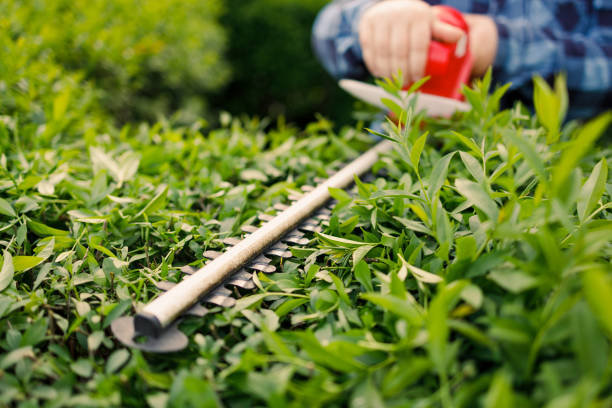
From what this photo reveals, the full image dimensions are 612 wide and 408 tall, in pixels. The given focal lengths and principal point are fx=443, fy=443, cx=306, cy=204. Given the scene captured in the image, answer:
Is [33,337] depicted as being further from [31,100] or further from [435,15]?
[435,15]

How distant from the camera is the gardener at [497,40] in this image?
4.51ft

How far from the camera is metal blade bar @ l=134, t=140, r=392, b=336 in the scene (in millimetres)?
661

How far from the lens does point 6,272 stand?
2.55 ft

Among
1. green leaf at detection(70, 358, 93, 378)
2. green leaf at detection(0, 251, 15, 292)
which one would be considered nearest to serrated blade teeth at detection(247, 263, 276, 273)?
green leaf at detection(70, 358, 93, 378)

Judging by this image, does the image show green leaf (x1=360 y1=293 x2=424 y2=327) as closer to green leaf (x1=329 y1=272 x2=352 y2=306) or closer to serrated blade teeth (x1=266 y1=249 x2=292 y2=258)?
green leaf (x1=329 y1=272 x2=352 y2=306)

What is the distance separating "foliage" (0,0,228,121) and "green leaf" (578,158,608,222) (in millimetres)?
1463

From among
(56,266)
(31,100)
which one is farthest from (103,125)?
(56,266)

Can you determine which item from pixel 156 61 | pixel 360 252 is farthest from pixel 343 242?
pixel 156 61

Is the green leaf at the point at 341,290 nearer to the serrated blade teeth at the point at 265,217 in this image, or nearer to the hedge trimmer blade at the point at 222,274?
the hedge trimmer blade at the point at 222,274

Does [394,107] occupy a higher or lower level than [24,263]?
higher

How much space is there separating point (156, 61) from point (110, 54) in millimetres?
1212

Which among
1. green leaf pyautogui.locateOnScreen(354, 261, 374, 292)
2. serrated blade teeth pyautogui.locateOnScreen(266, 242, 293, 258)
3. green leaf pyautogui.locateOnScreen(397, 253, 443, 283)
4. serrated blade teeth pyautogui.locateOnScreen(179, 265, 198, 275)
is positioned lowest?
serrated blade teeth pyautogui.locateOnScreen(266, 242, 293, 258)

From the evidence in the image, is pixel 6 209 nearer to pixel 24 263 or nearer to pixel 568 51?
pixel 24 263

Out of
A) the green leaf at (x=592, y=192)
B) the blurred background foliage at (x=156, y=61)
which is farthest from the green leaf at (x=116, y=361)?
the blurred background foliage at (x=156, y=61)
